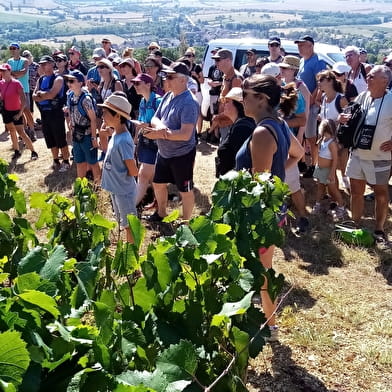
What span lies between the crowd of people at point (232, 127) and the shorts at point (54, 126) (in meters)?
0.01

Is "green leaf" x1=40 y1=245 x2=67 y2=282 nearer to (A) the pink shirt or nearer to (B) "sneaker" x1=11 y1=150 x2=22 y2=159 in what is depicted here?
(A) the pink shirt

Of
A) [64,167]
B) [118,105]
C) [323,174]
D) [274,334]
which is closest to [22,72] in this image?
[64,167]

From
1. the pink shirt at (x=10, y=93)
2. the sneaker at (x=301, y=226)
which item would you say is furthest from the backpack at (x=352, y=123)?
the pink shirt at (x=10, y=93)

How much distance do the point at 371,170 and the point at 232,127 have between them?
1557mm

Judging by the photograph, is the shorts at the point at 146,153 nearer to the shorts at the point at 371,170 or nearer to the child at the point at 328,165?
the child at the point at 328,165

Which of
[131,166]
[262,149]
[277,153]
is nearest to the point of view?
[262,149]

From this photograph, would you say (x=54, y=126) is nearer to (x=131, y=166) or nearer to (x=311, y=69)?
(x=311, y=69)

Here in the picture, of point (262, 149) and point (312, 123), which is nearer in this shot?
point (262, 149)

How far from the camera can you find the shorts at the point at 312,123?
6.56m

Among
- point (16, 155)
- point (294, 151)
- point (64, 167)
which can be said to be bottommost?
point (16, 155)

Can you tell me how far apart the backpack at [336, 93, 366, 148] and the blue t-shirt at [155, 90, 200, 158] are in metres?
1.40

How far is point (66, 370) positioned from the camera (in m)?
1.25

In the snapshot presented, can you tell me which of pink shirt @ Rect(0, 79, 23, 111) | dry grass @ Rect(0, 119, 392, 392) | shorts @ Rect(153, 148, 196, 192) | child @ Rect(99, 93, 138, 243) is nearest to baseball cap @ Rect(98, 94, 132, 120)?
child @ Rect(99, 93, 138, 243)

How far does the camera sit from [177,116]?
176 inches
